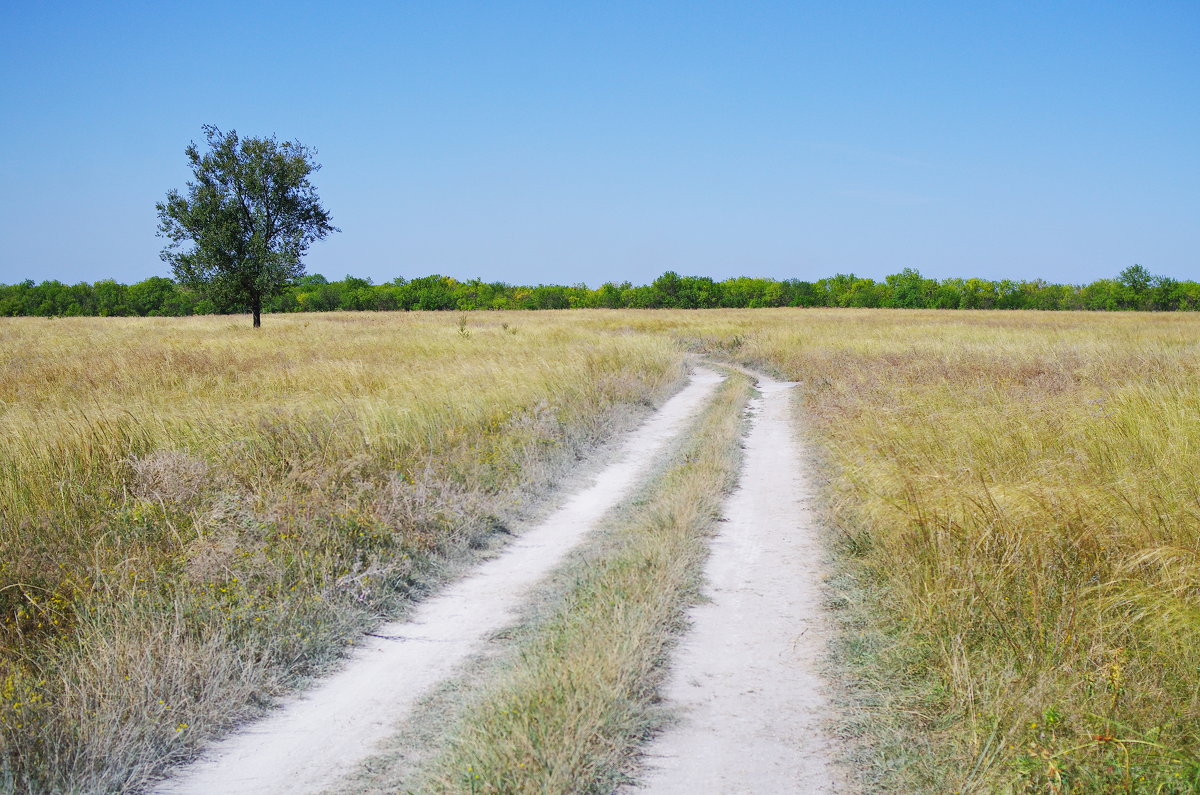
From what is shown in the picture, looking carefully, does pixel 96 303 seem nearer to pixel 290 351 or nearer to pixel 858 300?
pixel 290 351

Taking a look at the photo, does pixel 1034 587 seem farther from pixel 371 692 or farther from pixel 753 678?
pixel 371 692

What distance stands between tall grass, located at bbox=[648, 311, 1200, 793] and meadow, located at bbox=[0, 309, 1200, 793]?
2 cm

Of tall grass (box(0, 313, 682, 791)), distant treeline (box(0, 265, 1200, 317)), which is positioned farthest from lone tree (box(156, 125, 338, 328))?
distant treeline (box(0, 265, 1200, 317))

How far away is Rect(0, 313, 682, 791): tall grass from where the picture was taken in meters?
4.12

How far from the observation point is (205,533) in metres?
6.47

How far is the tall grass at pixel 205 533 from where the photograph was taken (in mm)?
4117

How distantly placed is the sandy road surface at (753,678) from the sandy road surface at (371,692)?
1556 mm

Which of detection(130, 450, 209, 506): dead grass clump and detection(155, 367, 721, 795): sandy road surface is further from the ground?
detection(130, 450, 209, 506): dead grass clump

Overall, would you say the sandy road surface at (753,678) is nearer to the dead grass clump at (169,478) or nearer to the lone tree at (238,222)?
the dead grass clump at (169,478)

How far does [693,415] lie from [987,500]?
994 centimetres

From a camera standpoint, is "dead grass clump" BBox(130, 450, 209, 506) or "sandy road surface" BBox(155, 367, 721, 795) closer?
"sandy road surface" BBox(155, 367, 721, 795)

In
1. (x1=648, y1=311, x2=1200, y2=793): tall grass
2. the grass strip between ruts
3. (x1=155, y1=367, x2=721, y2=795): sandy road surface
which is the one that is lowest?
(x1=155, y1=367, x2=721, y2=795): sandy road surface

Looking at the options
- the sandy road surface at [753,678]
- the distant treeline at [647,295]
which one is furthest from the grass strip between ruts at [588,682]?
the distant treeline at [647,295]

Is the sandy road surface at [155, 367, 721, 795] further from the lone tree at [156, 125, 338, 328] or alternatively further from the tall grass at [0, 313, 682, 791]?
the lone tree at [156, 125, 338, 328]
